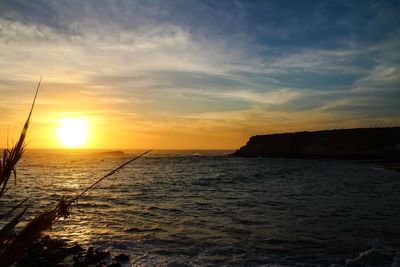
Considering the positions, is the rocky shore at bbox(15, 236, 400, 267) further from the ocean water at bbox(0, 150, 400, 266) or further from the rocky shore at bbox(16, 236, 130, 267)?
the ocean water at bbox(0, 150, 400, 266)

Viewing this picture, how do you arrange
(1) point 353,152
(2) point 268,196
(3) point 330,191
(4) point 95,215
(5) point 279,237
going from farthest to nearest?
1. (1) point 353,152
2. (3) point 330,191
3. (2) point 268,196
4. (4) point 95,215
5. (5) point 279,237

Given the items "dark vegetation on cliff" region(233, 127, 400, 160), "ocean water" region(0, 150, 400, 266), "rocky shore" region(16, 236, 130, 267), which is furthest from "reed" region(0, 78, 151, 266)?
"dark vegetation on cliff" region(233, 127, 400, 160)

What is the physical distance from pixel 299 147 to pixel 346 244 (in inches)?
4576

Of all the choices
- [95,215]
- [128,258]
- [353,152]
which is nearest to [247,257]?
[128,258]

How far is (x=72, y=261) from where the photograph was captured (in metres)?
12.1

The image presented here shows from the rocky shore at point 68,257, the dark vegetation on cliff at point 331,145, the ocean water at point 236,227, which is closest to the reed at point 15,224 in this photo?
the rocky shore at point 68,257

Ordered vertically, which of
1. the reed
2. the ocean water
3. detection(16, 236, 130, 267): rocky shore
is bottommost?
the ocean water

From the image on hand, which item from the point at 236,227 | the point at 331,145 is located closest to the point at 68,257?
the point at 236,227

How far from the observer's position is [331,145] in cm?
11762

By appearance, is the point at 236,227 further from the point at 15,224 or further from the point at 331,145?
the point at 331,145

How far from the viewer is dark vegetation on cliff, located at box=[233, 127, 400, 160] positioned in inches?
3999

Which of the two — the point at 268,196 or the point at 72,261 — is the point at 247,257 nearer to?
the point at 72,261

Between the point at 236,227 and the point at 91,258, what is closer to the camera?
the point at 91,258

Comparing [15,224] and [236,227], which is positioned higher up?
[15,224]
